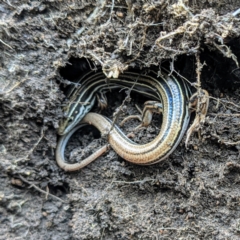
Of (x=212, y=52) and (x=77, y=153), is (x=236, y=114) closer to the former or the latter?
(x=212, y=52)

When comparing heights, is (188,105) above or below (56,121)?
above

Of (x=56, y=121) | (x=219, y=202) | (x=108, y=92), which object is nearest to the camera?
(x=219, y=202)

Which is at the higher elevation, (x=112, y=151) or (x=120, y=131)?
(x=120, y=131)

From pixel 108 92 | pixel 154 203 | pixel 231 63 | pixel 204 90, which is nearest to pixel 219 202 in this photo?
A: pixel 154 203
